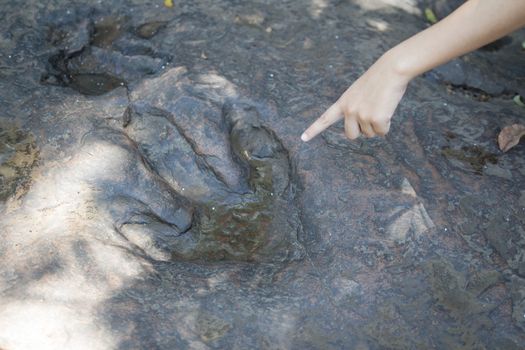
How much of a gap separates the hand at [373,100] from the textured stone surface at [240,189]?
59 cm

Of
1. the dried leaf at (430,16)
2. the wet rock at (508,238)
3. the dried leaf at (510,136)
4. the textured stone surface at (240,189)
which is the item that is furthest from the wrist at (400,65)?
the dried leaf at (430,16)

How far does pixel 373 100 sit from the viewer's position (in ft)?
6.12

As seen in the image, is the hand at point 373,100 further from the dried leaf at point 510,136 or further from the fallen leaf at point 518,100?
the fallen leaf at point 518,100

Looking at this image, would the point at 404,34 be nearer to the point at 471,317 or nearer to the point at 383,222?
the point at 383,222

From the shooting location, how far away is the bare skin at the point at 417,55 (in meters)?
1.68

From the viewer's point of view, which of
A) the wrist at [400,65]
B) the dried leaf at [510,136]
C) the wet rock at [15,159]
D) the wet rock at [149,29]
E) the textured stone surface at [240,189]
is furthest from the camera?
the wet rock at [149,29]

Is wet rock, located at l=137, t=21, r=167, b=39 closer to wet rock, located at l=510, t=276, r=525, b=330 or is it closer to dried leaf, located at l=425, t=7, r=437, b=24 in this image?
dried leaf, located at l=425, t=7, r=437, b=24

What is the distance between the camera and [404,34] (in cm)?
332

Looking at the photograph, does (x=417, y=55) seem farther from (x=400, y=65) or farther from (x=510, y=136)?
(x=510, y=136)

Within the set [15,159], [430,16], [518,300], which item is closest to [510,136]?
[518,300]

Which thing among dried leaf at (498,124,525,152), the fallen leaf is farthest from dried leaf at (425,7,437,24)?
dried leaf at (498,124,525,152)

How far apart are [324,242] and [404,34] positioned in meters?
1.43

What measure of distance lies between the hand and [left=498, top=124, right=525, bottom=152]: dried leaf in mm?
1038

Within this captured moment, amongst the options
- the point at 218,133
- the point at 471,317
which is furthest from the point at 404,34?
the point at 471,317
